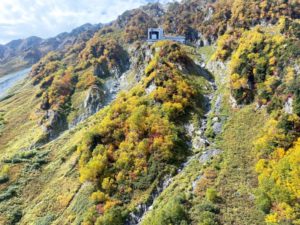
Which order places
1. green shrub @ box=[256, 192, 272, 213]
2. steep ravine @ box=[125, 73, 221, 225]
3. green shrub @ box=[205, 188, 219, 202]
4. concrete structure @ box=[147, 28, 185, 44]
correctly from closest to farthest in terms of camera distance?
green shrub @ box=[256, 192, 272, 213] < green shrub @ box=[205, 188, 219, 202] < steep ravine @ box=[125, 73, 221, 225] < concrete structure @ box=[147, 28, 185, 44]

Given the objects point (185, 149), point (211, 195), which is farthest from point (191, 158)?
point (211, 195)

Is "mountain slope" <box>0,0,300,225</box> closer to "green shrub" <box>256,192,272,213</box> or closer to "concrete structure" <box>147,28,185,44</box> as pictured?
"green shrub" <box>256,192,272,213</box>

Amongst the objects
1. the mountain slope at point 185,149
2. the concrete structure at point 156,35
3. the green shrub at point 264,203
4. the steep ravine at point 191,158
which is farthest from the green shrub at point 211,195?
the concrete structure at point 156,35

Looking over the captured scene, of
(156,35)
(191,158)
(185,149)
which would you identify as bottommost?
(191,158)

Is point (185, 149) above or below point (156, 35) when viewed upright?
below

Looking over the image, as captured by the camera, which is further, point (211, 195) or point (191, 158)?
point (191, 158)

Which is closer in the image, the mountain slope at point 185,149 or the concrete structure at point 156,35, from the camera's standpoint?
the mountain slope at point 185,149

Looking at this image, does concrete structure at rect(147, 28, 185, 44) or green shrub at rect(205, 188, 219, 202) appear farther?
concrete structure at rect(147, 28, 185, 44)

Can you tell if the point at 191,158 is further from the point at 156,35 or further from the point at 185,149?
the point at 156,35

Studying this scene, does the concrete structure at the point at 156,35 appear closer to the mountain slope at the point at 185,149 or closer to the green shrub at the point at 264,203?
the mountain slope at the point at 185,149

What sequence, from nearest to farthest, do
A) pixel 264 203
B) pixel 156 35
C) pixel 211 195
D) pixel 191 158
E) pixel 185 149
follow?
pixel 264 203 → pixel 211 195 → pixel 191 158 → pixel 185 149 → pixel 156 35

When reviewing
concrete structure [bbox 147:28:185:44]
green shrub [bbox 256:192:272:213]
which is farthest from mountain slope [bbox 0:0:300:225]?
concrete structure [bbox 147:28:185:44]

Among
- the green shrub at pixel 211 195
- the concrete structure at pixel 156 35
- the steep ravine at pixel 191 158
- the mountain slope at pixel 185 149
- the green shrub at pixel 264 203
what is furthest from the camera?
the concrete structure at pixel 156 35

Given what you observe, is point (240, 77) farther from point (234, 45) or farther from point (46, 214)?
point (46, 214)
